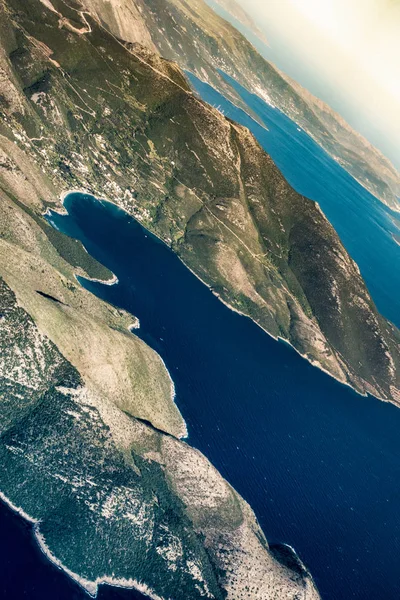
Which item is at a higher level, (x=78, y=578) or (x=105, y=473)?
(x=105, y=473)

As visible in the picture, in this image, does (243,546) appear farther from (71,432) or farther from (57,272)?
(57,272)

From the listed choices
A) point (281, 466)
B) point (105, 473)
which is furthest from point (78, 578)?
point (281, 466)

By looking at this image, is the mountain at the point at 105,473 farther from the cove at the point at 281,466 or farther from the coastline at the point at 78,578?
the cove at the point at 281,466

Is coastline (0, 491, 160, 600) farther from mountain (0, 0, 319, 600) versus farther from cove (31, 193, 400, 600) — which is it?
cove (31, 193, 400, 600)

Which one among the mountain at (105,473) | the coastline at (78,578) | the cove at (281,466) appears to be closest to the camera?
the coastline at (78,578)

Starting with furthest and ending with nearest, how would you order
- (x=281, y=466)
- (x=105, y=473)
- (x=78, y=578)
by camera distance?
1. (x=281, y=466)
2. (x=105, y=473)
3. (x=78, y=578)

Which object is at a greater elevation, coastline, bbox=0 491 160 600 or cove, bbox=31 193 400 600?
cove, bbox=31 193 400 600

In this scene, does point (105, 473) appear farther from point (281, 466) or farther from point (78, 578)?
point (281, 466)

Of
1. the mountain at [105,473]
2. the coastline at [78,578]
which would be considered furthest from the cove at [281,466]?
the coastline at [78,578]

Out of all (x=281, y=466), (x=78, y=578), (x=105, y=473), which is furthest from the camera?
(x=281, y=466)

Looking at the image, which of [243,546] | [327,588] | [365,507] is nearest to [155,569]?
[243,546]

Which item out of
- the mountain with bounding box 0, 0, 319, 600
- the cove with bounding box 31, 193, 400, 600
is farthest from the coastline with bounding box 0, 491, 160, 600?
the cove with bounding box 31, 193, 400, 600
